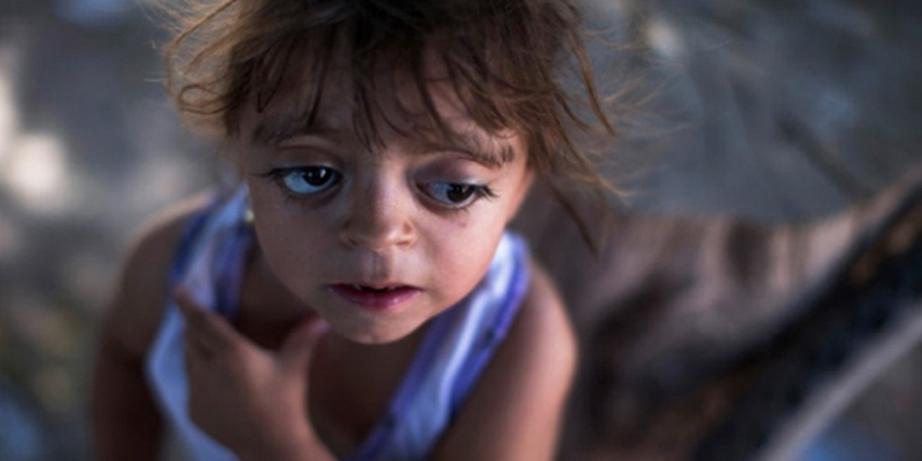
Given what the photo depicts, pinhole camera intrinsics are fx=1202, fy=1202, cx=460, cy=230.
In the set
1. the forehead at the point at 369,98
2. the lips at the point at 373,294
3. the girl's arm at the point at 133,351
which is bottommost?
the girl's arm at the point at 133,351

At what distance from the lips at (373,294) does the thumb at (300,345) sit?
136 mm

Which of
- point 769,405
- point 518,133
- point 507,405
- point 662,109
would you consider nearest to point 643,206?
point 662,109

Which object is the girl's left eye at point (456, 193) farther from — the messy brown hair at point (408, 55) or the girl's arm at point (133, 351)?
the girl's arm at point (133, 351)

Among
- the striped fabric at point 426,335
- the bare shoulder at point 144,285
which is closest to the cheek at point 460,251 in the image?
the striped fabric at point 426,335

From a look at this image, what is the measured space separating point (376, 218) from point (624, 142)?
0.39m

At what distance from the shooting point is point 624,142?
2.78ft

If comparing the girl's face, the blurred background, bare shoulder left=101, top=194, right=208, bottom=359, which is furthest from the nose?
the blurred background

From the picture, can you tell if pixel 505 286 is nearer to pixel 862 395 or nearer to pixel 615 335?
pixel 615 335

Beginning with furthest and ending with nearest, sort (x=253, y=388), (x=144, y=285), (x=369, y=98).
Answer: (x=144, y=285)
(x=253, y=388)
(x=369, y=98)

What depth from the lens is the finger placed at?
0.66m

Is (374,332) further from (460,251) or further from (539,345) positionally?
(539,345)

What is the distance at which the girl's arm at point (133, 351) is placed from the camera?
0.76 metres

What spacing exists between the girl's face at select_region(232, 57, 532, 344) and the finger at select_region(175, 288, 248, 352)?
0.13 m

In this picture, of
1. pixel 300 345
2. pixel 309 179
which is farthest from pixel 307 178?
pixel 300 345
